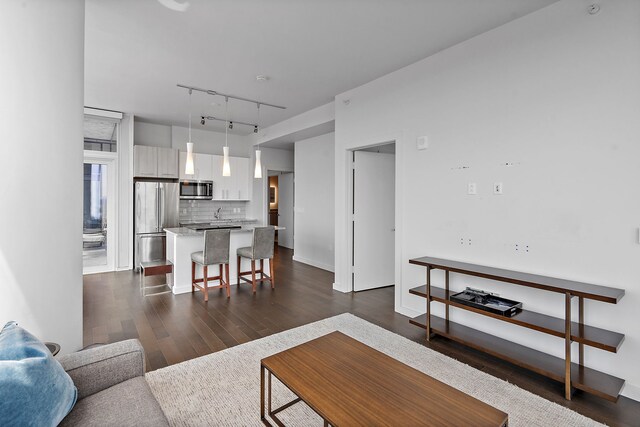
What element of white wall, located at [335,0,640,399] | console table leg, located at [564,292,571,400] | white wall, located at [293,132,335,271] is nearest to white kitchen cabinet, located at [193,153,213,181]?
white wall, located at [293,132,335,271]

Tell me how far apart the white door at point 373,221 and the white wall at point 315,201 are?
1397mm

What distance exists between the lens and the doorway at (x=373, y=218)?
484 centimetres

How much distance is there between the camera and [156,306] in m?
4.10

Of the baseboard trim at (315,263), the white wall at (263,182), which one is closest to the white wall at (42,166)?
the baseboard trim at (315,263)

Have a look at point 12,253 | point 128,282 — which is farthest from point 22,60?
point 128,282

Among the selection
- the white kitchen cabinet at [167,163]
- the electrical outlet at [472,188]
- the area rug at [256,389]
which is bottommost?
the area rug at [256,389]

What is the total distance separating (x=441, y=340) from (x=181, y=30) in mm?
3972

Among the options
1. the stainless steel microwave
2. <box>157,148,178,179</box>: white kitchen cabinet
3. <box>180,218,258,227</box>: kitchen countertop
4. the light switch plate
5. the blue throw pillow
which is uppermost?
<box>157,148,178,179</box>: white kitchen cabinet

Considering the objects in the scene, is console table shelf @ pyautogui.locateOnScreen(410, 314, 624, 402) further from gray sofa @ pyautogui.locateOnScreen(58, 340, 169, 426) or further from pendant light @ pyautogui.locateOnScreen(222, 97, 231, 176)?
pendant light @ pyautogui.locateOnScreen(222, 97, 231, 176)

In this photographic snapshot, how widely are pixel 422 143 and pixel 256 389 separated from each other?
297 cm

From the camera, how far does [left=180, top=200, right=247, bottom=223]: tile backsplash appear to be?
7141mm

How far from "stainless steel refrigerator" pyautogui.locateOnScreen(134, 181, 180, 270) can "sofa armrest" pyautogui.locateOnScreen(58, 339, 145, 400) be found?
4.76 metres

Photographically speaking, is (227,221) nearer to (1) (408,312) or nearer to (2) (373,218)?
(2) (373,218)

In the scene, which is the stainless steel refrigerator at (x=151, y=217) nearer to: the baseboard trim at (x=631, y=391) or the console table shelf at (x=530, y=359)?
the console table shelf at (x=530, y=359)
